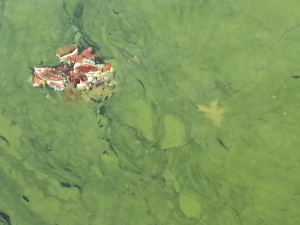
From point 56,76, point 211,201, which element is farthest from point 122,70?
point 211,201

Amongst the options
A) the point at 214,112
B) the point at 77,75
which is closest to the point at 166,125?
the point at 214,112

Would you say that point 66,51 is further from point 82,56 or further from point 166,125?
point 166,125

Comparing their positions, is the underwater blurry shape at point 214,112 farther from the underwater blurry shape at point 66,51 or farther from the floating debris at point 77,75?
the underwater blurry shape at point 66,51

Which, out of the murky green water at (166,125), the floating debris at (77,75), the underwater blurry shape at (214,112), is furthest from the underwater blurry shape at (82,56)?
the underwater blurry shape at (214,112)

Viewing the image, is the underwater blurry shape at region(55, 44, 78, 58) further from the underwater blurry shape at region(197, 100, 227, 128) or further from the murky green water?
the underwater blurry shape at region(197, 100, 227, 128)

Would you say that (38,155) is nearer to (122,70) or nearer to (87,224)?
(87,224)

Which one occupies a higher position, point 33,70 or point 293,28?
point 293,28
